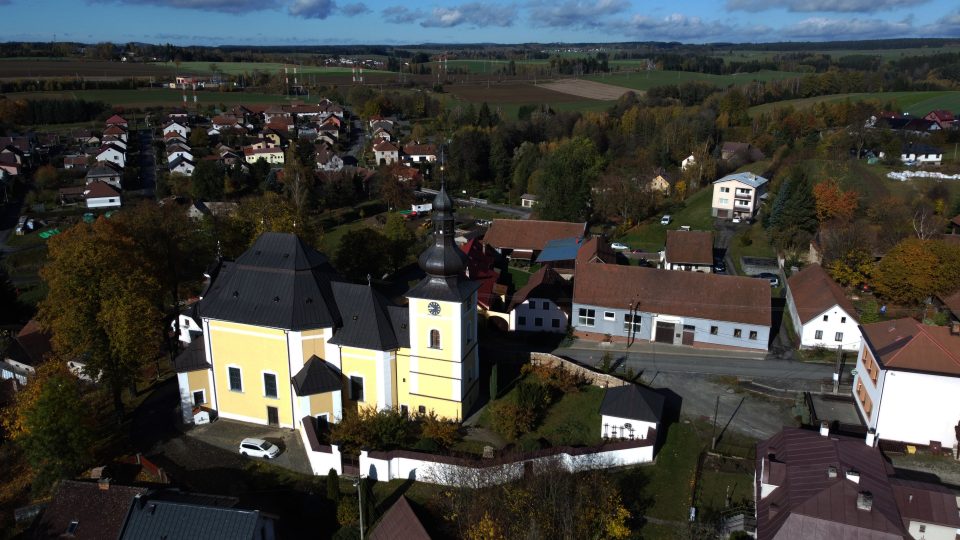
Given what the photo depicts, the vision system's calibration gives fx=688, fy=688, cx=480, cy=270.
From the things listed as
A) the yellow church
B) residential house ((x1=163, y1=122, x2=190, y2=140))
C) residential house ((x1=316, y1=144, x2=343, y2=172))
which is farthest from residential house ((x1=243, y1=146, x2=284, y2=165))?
the yellow church

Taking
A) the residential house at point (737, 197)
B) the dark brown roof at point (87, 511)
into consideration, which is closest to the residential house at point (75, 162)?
the residential house at point (737, 197)

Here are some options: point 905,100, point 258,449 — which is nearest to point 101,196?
point 258,449

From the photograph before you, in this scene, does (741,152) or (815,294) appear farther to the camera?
(741,152)

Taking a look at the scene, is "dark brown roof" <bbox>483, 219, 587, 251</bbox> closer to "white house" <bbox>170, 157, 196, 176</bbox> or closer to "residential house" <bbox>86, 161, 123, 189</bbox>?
"white house" <bbox>170, 157, 196, 176</bbox>

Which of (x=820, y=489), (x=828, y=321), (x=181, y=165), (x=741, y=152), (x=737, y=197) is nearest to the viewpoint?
(x=820, y=489)

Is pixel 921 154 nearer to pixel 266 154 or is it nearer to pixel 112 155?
pixel 266 154

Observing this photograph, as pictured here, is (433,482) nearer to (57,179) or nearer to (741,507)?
(741,507)
